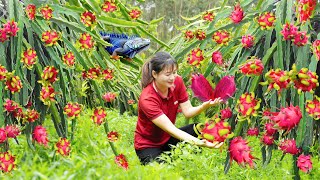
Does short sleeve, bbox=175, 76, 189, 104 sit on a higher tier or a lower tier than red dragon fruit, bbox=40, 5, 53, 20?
lower

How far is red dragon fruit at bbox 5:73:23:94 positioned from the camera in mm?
2453

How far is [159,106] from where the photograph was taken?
3277 millimetres

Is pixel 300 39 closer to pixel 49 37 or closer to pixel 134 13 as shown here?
pixel 49 37

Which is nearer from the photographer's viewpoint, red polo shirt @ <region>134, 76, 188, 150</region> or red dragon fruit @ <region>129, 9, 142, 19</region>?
red polo shirt @ <region>134, 76, 188, 150</region>

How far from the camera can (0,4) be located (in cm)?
309

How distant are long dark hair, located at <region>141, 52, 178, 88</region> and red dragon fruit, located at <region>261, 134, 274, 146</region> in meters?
0.81

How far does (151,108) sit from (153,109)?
0.01 metres

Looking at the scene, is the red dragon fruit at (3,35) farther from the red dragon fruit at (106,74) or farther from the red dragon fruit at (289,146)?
the red dragon fruit at (289,146)

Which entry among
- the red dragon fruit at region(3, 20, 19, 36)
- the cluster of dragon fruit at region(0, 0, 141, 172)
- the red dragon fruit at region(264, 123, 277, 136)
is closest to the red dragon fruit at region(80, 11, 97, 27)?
the cluster of dragon fruit at region(0, 0, 141, 172)

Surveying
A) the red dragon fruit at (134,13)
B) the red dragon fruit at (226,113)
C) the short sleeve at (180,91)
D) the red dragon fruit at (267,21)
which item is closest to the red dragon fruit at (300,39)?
the red dragon fruit at (267,21)

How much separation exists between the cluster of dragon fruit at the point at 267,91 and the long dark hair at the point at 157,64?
0.39m

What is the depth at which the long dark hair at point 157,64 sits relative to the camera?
3.18 metres

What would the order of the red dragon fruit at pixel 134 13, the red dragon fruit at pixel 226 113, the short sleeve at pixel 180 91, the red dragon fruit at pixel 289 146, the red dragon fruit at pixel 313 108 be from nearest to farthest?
1. the red dragon fruit at pixel 313 108
2. the red dragon fruit at pixel 289 146
3. the red dragon fruit at pixel 226 113
4. the short sleeve at pixel 180 91
5. the red dragon fruit at pixel 134 13

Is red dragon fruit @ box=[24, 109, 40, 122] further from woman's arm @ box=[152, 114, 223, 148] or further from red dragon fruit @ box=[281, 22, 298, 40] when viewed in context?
red dragon fruit @ box=[281, 22, 298, 40]
